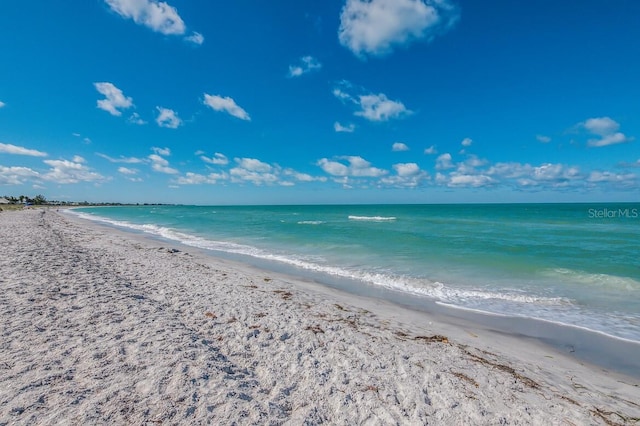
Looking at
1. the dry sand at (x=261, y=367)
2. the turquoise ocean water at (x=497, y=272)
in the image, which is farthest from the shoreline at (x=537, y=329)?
the dry sand at (x=261, y=367)

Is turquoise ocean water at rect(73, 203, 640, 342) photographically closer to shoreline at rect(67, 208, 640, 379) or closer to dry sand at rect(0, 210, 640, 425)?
shoreline at rect(67, 208, 640, 379)

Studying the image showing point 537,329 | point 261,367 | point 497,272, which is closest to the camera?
point 261,367

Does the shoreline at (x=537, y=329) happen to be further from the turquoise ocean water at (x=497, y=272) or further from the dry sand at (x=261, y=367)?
the dry sand at (x=261, y=367)

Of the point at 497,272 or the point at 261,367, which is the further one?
the point at 497,272

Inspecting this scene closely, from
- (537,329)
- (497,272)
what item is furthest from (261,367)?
(497,272)

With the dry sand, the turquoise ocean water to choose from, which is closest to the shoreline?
the turquoise ocean water

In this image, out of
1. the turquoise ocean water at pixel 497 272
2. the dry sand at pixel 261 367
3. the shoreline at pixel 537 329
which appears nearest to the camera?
the dry sand at pixel 261 367

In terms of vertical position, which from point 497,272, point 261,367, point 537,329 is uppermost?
point 261,367

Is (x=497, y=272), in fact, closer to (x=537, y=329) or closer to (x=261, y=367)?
(x=537, y=329)

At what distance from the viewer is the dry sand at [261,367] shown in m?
3.45

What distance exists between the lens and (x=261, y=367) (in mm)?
4449

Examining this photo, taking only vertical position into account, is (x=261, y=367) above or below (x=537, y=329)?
above

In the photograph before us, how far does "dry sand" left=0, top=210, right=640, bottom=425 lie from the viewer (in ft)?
11.3

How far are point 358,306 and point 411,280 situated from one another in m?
3.81
